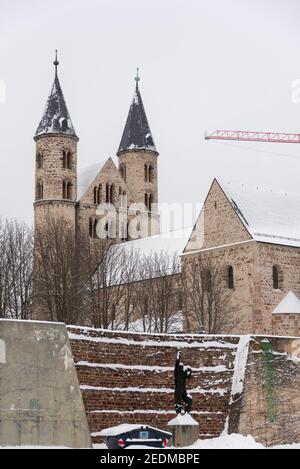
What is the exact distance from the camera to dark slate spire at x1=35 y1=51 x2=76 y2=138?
86.4m

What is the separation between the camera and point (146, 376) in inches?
1165

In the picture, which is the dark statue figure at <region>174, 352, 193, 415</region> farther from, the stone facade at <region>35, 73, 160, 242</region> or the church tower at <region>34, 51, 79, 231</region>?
the church tower at <region>34, 51, 79, 231</region>

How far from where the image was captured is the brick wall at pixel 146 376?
28.2m

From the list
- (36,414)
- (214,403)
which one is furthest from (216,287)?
(36,414)

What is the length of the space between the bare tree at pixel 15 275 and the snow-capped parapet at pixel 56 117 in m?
26.5

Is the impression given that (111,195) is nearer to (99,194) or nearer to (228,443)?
(99,194)

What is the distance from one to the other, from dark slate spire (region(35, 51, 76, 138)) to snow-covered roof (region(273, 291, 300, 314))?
3438 cm

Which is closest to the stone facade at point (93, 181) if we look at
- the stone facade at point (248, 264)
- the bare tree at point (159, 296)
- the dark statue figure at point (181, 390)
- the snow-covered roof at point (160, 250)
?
the snow-covered roof at point (160, 250)

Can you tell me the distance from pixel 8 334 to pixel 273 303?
110 feet

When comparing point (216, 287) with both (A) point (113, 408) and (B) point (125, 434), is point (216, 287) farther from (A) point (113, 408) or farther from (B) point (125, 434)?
(B) point (125, 434)

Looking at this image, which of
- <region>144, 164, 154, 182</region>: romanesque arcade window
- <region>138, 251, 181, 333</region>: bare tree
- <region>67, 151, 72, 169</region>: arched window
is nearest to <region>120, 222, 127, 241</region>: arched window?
<region>144, 164, 154, 182</region>: romanesque arcade window

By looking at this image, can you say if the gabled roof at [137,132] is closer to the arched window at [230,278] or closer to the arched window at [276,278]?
the arched window at [230,278]
